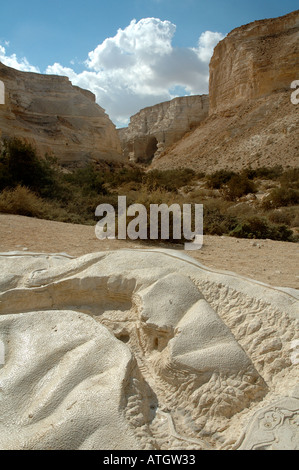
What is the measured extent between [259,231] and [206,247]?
6.70ft

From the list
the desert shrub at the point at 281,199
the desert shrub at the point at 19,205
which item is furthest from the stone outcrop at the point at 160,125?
the desert shrub at the point at 19,205

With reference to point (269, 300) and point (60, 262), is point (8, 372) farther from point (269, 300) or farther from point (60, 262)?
point (269, 300)

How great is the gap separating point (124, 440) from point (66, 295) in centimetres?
126

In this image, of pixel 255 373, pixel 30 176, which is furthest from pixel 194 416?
pixel 30 176

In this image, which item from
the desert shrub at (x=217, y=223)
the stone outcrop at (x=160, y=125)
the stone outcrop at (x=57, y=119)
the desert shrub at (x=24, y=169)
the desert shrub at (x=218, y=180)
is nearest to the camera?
the desert shrub at (x=217, y=223)

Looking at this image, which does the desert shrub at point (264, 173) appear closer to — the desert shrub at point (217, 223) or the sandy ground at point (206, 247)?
the desert shrub at point (217, 223)

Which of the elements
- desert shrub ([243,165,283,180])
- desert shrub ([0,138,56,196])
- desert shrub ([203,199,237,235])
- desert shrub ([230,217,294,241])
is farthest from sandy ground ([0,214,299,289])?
desert shrub ([243,165,283,180])

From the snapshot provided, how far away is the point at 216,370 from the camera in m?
1.73

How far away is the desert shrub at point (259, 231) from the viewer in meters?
6.89

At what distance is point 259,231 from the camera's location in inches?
275

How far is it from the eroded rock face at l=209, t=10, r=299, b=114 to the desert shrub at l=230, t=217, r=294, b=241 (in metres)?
24.5

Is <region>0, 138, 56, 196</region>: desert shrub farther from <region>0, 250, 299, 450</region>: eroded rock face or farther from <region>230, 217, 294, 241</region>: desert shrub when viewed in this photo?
<region>0, 250, 299, 450</region>: eroded rock face
